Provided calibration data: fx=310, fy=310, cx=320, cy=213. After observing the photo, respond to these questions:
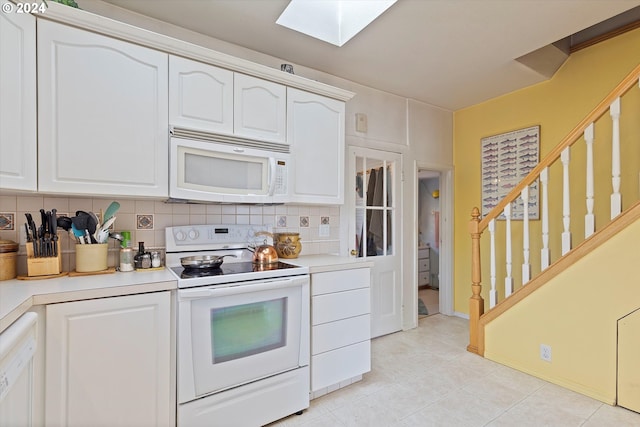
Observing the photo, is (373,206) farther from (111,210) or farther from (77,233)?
(77,233)

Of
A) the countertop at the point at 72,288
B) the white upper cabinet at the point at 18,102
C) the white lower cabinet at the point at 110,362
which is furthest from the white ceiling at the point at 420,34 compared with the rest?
the white lower cabinet at the point at 110,362

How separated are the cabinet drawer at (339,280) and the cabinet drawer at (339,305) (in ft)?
0.12

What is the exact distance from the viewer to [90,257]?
174 cm

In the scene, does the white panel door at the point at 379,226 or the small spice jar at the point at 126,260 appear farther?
the white panel door at the point at 379,226

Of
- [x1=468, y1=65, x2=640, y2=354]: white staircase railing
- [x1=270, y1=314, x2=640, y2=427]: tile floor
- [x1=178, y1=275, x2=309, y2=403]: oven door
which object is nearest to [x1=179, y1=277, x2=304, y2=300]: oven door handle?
[x1=178, y1=275, x2=309, y2=403]: oven door

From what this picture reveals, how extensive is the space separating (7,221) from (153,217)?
71 centimetres

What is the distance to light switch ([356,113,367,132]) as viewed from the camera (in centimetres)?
312

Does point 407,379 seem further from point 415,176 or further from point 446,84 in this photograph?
point 446,84

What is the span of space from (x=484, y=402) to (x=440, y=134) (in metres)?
2.92

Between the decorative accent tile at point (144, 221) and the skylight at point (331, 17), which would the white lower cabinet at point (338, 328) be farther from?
the skylight at point (331, 17)

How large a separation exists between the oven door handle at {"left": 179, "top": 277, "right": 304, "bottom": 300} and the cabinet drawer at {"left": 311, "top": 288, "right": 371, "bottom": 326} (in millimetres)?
248

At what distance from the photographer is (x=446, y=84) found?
3193 mm

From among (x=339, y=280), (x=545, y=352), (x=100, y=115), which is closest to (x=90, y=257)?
(x=100, y=115)

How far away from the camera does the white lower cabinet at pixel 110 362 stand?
1341mm
